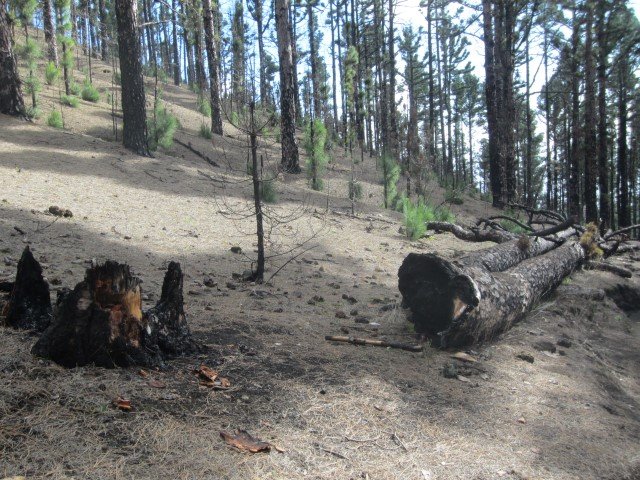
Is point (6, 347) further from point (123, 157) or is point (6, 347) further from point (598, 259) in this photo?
point (598, 259)

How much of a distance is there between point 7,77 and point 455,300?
9.14 metres

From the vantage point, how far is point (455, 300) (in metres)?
3.93

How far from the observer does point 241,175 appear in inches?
416

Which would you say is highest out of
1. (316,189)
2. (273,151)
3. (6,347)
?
(273,151)

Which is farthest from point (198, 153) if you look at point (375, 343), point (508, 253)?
point (375, 343)

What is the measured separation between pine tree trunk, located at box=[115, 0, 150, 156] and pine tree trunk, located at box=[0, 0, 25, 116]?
186 centimetres

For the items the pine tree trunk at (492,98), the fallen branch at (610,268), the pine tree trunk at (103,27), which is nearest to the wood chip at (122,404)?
the fallen branch at (610,268)

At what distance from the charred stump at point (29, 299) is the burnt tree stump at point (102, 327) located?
0.40 m

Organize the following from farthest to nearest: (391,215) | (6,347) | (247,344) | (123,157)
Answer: (391,215) < (123,157) < (247,344) < (6,347)

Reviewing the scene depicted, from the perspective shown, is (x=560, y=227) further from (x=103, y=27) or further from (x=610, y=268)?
(x=103, y=27)

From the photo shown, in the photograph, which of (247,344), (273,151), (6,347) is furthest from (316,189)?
(6,347)

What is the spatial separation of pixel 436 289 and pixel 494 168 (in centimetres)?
1268

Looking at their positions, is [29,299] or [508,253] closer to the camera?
[29,299]

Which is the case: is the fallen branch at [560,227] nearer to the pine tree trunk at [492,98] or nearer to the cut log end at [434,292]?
the cut log end at [434,292]
